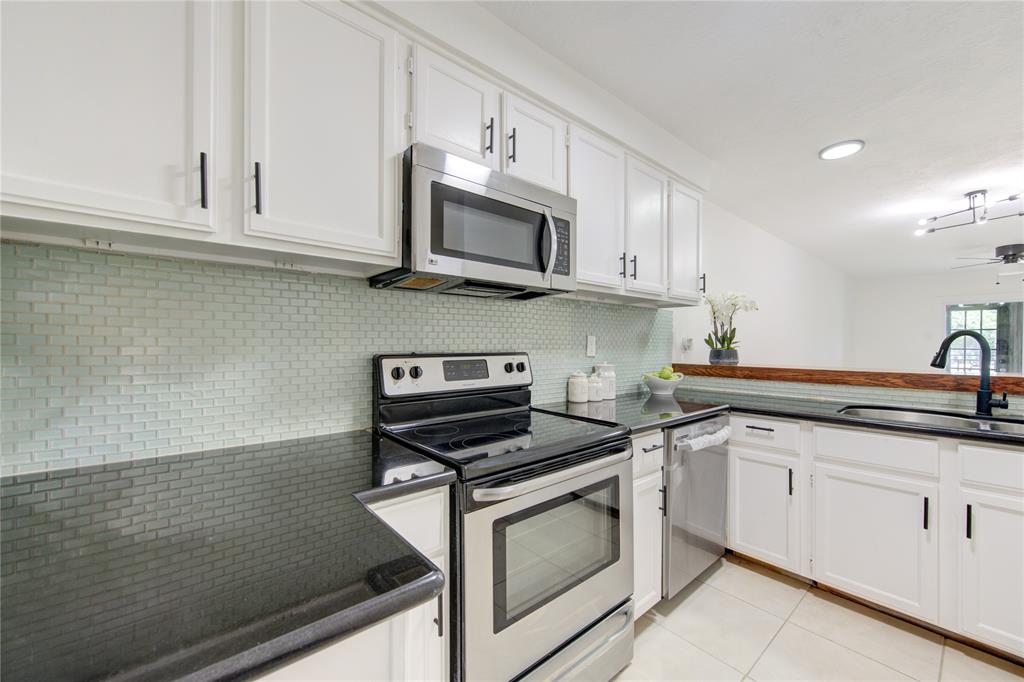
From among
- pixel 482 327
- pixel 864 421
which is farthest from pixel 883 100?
pixel 482 327

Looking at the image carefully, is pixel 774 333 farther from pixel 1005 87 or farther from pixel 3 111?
pixel 3 111

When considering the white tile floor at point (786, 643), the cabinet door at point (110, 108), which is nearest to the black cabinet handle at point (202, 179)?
the cabinet door at point (110, 108)

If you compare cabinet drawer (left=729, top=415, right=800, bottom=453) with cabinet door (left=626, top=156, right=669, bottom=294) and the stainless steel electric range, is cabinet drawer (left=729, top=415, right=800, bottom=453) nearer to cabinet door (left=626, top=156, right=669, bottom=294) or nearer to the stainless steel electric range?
cabinet door (left=626, top=156, right=669, bottom=294)

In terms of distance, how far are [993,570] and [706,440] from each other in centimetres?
108

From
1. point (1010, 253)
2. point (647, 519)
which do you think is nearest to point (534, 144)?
point (647, 519)

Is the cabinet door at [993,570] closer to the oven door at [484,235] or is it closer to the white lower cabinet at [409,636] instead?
the oven door at [484,235]

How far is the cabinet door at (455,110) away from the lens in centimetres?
136

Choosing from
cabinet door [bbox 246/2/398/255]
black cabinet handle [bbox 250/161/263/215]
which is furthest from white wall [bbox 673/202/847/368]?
black cabinet handle [bbox 250/161/263/215]

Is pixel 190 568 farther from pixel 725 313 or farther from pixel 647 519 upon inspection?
pixel 725 313

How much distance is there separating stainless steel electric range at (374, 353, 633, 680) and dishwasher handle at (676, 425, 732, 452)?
1.48ft

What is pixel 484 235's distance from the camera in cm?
146

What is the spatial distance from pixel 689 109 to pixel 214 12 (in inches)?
80.0

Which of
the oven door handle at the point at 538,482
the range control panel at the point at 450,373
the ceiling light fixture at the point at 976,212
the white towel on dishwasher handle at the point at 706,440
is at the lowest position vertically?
the white towel on dishwasher handle at the point at 706,440

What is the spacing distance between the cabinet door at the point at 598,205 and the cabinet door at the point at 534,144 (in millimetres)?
79
